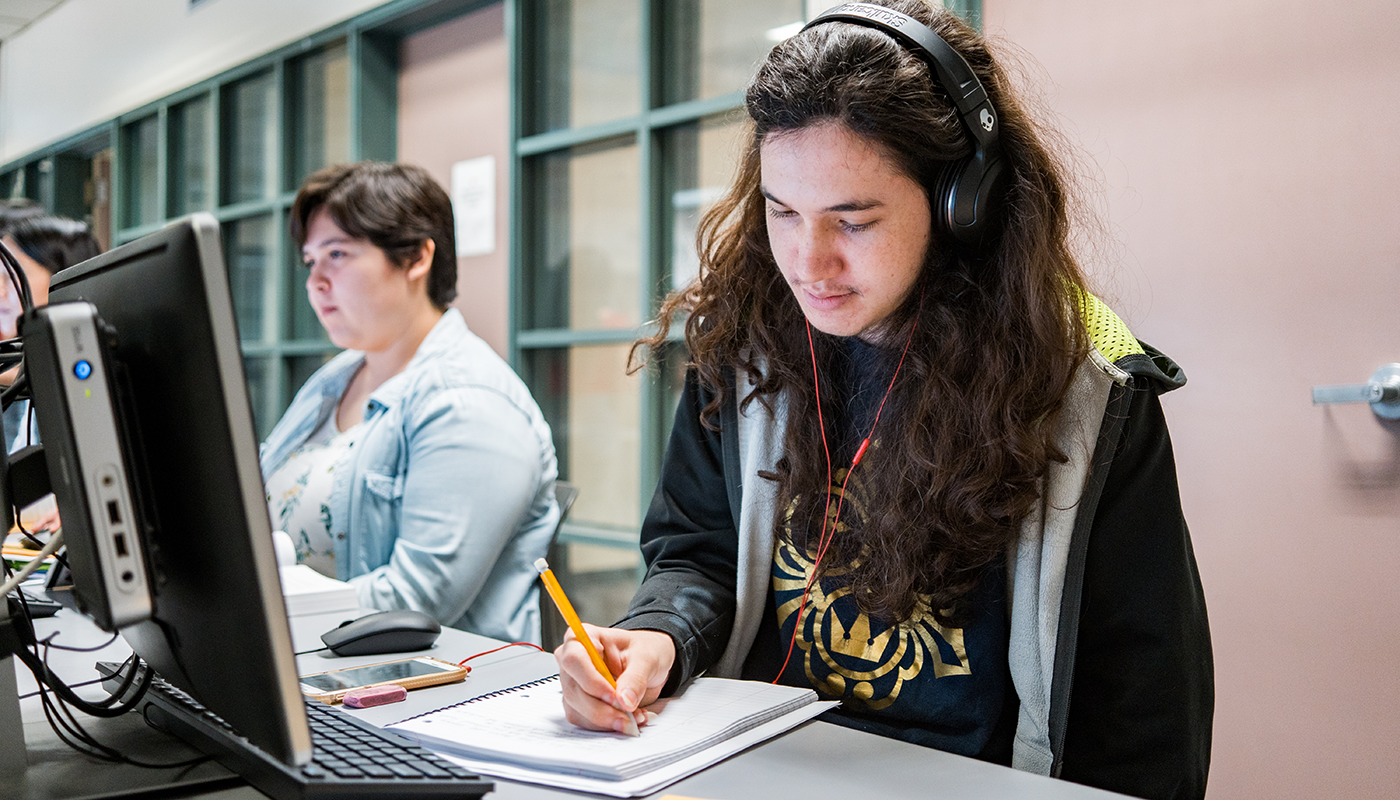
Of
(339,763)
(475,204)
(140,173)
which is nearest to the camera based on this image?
(339,763)

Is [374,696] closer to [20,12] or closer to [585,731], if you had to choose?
[585,731]

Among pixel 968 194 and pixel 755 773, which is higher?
pixel 968 194

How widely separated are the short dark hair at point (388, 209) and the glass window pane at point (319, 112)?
1.62 m

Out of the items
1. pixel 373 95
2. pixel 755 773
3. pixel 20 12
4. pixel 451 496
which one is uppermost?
pixel 20 12

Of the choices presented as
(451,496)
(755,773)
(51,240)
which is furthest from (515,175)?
(755,773)

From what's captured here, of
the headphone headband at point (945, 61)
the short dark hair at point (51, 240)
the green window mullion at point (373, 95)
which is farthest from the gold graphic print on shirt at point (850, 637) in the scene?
the green window mullion at point (373, 95)

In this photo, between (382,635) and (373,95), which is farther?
(373,95)

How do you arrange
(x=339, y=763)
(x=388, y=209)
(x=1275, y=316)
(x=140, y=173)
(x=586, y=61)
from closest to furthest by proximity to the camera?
(x=339, y=763) → (x=1275, y=316) → (x=388, y=209) → (x=586, y=61) → (x=140, y=173)

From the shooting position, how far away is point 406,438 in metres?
1.77

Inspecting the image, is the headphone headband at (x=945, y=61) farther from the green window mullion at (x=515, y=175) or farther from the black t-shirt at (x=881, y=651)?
the green window mullion at (x=515, y=175)

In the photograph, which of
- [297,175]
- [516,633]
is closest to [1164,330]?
[516,633]

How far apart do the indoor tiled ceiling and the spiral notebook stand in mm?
5446

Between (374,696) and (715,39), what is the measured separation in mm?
1953

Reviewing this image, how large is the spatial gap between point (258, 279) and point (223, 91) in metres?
0.77
